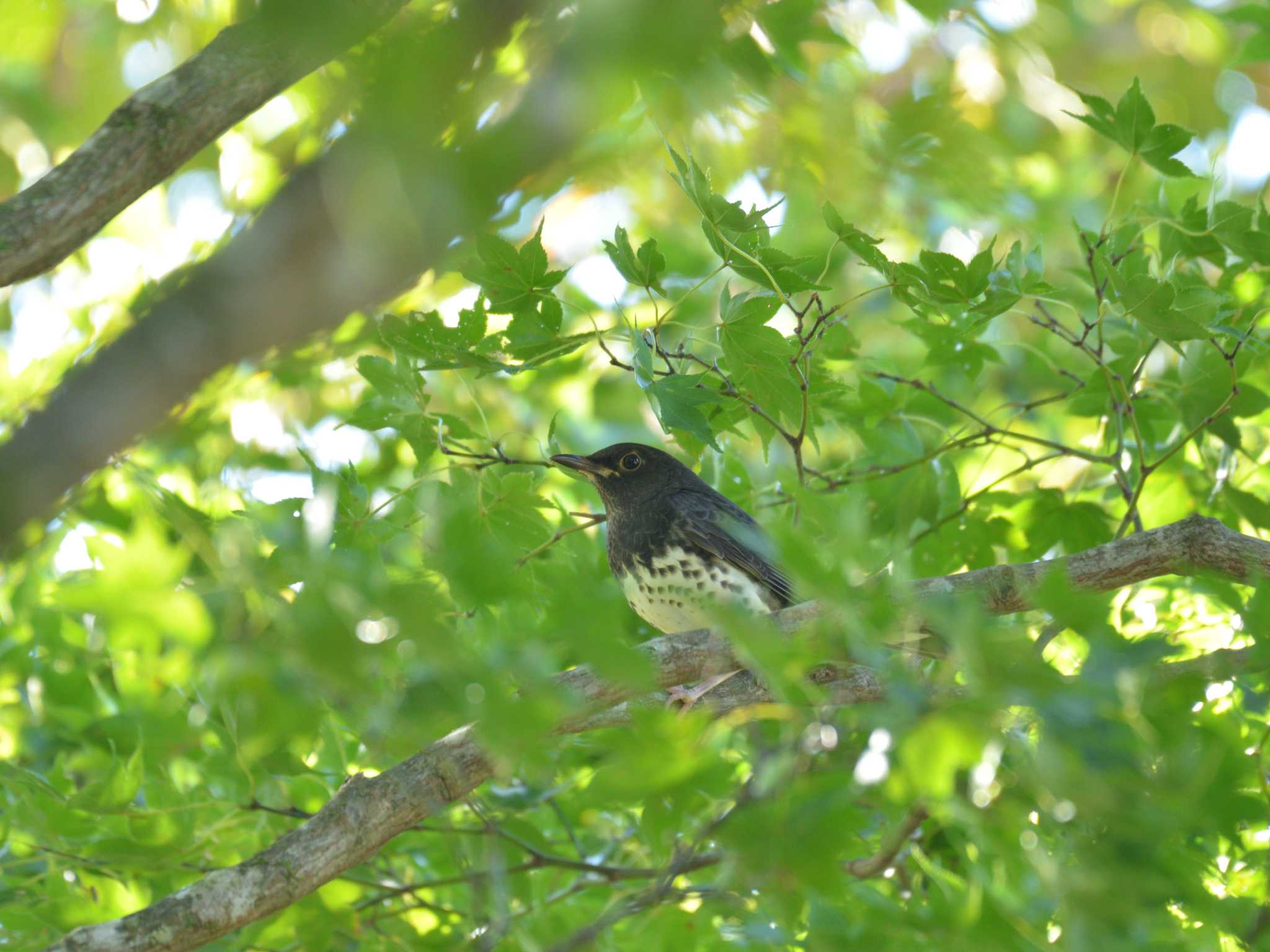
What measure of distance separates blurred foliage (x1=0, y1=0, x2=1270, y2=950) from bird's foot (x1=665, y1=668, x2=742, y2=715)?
0.31 m

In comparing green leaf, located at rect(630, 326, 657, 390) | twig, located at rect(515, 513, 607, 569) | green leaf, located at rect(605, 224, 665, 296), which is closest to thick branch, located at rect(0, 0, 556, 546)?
green leaf, located at rect(630, 326, 657, 390)

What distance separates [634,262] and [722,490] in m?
1.75

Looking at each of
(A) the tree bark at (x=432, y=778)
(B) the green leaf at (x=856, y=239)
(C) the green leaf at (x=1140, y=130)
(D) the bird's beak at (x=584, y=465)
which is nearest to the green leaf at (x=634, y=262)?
(B) the green leaf at (x=856, y=239)

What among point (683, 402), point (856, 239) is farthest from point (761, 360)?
point (856, 239)

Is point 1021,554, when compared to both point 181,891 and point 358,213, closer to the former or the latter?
point 181,891

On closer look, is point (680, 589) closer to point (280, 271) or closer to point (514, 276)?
point (514, 276)

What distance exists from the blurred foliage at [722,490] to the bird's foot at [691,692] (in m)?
0.31

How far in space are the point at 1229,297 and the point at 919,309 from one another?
0.94 metres

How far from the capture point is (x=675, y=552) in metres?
5.15

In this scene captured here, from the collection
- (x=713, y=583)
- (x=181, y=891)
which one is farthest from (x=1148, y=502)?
(x=181, y=891)

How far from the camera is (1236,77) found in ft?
35.3

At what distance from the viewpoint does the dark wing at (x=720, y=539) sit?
17.1 feet

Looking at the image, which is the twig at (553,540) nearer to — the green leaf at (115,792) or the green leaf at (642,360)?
the green leaf at (642,360)

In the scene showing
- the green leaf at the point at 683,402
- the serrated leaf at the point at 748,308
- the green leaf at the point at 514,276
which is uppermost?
the green leaf at the point at 514,276
